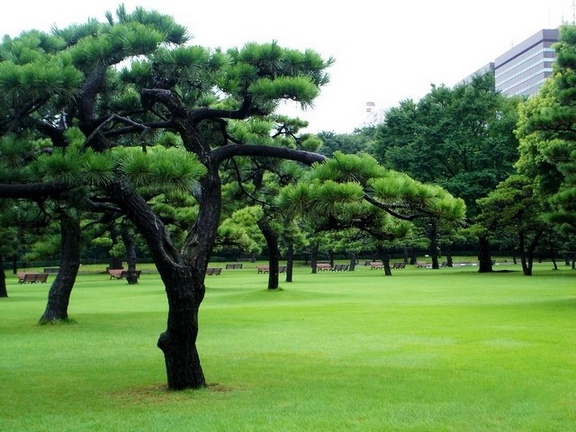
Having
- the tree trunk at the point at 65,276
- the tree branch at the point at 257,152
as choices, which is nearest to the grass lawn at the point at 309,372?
Answer: the tree trunk at the point at 65,276

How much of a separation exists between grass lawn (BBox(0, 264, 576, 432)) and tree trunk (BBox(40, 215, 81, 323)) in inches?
22.5

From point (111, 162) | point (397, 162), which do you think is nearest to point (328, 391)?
point (111, 162)

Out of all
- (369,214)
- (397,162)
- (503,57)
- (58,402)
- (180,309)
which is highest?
(503,57)

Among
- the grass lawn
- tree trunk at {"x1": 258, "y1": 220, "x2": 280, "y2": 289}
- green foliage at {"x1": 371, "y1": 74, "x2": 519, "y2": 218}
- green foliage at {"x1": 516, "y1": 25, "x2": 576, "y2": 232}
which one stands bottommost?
the grass lawn

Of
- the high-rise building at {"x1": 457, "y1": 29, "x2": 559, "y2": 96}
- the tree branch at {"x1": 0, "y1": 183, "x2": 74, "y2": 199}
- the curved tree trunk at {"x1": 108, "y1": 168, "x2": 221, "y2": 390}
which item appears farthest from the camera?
the high-rise building at {"x1": 457, "y1": 29, "x2": 559, "y2": 96}

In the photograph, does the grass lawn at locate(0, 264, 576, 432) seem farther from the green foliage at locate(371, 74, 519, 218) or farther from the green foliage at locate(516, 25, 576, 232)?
the green foliage at locate(371, 74, 519, 218)

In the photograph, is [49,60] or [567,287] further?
[567,287]

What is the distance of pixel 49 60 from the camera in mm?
6914

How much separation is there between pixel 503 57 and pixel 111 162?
10852cm

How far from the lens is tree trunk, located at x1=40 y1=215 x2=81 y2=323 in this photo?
14.1 m

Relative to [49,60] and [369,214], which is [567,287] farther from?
[49,60]

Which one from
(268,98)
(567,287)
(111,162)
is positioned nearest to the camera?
(111,162)

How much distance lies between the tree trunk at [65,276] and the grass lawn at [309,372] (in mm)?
572

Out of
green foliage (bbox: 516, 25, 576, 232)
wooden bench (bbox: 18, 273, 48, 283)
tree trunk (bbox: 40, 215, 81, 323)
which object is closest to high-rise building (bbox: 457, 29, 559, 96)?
wooden bench (bbox: 18, 273, 48, 283)
